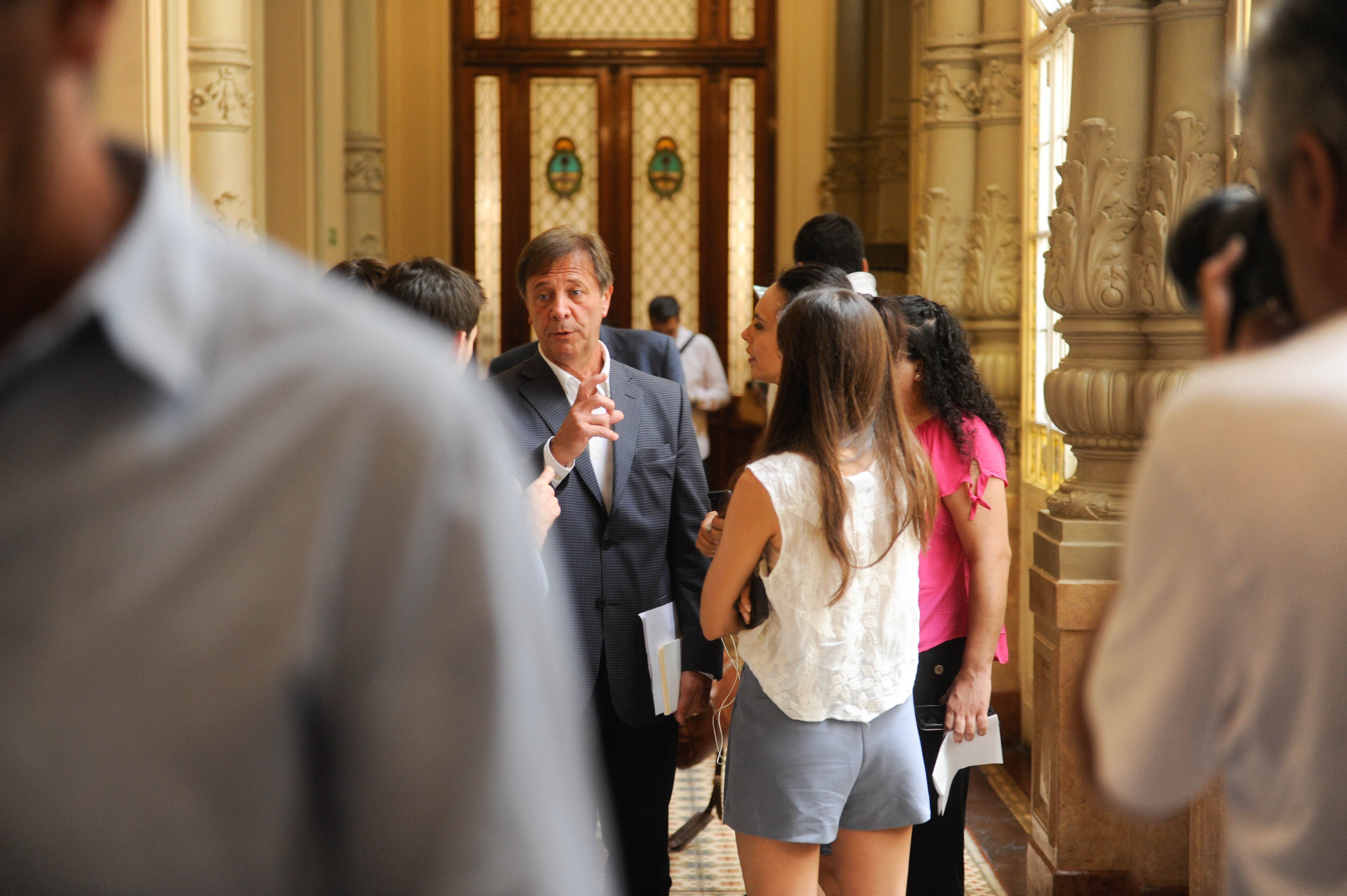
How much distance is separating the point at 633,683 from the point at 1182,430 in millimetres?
2461

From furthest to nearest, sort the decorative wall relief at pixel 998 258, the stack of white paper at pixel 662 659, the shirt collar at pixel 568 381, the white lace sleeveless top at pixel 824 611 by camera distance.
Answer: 1. the decorative wall relief at pixel 998 258
2. the shirt collar at pixel 568 381
3. the stack of white paper at pixel 662 659
4. the white lace sleeveless top at pixel 824 611

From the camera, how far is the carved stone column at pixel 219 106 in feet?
20.1

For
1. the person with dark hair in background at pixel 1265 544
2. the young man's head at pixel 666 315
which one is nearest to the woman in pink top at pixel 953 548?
the person with dark hair in background at pixel 1265 544

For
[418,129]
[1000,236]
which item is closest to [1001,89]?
[1000,236]

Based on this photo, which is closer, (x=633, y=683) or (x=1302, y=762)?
(x=1302, y=762)

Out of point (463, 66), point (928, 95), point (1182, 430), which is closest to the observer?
point (1182, 430)

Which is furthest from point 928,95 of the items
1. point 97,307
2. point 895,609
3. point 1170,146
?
point 97,307

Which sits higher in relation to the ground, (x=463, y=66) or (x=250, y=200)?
(x=463, y=66)

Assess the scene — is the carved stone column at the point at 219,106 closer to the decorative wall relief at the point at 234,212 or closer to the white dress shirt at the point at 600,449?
the decorative wall relief at the point at 234,212

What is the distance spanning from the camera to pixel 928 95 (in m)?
7.04

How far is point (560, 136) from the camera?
12.4m

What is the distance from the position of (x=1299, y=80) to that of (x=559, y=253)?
103 inches

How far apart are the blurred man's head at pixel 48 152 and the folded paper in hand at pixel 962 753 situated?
2846 mm

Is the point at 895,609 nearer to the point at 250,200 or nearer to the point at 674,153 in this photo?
the point at 250,200
